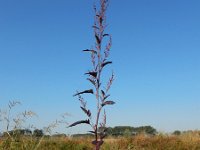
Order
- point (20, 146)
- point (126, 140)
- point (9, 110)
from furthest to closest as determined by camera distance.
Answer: point (126, 140)
point (20, 146)
point (9, 110)

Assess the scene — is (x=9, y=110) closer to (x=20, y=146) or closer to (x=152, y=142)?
(x=20, y=146)

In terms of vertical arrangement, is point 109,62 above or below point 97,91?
above

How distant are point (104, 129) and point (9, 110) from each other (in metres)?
4.64

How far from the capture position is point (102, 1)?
8.76ft

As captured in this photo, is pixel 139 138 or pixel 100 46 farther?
pixel 139 138

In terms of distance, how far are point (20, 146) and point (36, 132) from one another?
1.89 feet

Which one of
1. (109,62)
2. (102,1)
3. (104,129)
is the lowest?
(104,129)

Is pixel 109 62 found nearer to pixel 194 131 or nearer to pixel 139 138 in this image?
pixel 139 138

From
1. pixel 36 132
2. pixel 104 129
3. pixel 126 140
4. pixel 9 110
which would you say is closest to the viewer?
pixel 104 129

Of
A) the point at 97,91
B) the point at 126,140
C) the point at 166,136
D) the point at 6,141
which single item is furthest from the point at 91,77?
the point at 166,136

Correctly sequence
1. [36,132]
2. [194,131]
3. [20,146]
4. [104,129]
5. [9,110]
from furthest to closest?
[194,131] < [36,132] < [20,146] < [9,110] < [104,129]

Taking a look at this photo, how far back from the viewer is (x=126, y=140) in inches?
658

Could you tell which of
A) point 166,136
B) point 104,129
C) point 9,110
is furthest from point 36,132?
point 166,136

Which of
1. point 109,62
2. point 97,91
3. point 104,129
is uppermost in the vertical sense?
point 109,62
